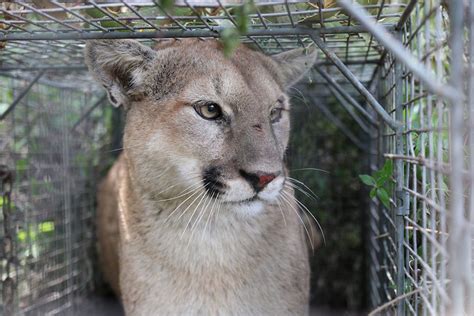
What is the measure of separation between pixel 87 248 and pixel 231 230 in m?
2.46

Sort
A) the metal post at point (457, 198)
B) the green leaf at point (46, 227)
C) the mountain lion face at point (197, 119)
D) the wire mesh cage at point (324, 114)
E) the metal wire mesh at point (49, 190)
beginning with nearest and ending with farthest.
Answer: the metal post at point (457, 198) < the wire mesh cage at point (324, 114) < the mountain lion face at point (197, 119) < the metal wire mesh at point (49, 190) < the green leaf at point (46, 227)

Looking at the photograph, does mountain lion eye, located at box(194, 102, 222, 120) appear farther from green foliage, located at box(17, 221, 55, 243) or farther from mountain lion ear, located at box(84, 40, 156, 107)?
green foliage, located at box(17, 221, 55, 243)

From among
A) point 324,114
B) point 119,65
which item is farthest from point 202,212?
point 324,114

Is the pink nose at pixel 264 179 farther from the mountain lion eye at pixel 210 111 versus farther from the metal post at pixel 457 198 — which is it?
the metal post at pixel 457 198

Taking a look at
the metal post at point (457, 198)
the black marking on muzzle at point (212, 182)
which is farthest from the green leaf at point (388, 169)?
the metal post at point (457, 198)

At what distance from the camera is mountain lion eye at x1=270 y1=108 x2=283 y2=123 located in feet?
9.73

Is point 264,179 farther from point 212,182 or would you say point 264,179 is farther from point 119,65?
point 119,65

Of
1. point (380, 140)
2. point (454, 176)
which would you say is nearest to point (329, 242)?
point (380, 140)

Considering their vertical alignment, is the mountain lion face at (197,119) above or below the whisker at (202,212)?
above

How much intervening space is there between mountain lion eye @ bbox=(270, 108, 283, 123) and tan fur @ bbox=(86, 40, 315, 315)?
1.6 inches

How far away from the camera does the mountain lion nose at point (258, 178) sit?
8.07ft

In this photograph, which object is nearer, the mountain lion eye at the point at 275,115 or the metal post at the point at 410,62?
the metal post at the point at 410,62

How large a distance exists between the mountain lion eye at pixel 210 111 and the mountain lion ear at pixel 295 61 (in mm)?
717

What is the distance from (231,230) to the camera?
→ 2.91m
